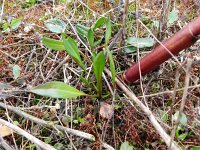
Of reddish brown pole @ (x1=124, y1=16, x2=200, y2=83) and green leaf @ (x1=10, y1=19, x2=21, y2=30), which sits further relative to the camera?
green leaf @ (x1=10, y1=19, x2=21, y2=30)

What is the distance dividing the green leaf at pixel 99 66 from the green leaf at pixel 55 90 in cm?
8

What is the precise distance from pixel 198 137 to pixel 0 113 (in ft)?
2.13

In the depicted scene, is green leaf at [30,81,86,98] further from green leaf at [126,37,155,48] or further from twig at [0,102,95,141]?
green leaf at [126,37,155,48]

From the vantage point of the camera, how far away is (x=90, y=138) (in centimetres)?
98

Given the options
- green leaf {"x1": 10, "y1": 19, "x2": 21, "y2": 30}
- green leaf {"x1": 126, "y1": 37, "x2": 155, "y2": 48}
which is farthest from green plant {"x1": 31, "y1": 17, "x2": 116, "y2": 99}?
green leaf {"x1": 10, "y1": 19, "x2": 21, "y2": 30}

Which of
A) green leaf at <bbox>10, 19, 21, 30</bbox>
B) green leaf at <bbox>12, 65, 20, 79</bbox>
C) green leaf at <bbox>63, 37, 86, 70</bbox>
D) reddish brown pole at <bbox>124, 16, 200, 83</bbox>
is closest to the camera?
reddish brown pole at <bbox>124, 16, 200, 83</bbox>

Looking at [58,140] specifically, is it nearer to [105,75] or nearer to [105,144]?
[105,144]

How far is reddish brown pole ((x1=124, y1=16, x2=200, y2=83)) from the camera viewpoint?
95cm

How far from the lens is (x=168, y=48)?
3.33 feet

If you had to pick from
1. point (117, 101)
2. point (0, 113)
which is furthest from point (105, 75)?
point (0, 113)

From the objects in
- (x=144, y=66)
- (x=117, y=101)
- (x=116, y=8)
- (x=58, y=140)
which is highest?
(x=116, y=8)

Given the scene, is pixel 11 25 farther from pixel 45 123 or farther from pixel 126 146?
pixel 126 146

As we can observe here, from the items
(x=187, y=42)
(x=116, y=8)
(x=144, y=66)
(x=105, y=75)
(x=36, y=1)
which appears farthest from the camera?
(x=36, y=1)

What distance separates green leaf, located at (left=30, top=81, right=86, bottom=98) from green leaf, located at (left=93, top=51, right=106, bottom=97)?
83 millimetres
